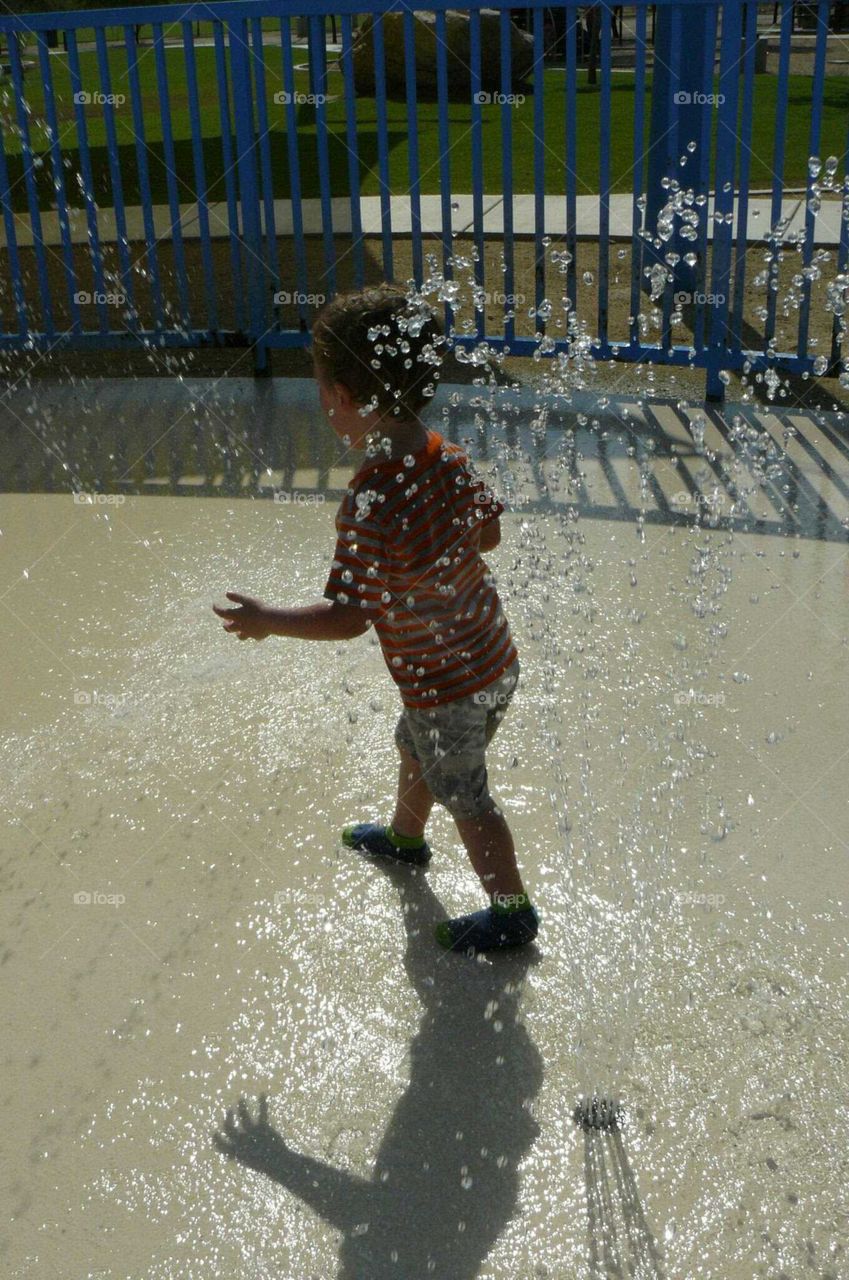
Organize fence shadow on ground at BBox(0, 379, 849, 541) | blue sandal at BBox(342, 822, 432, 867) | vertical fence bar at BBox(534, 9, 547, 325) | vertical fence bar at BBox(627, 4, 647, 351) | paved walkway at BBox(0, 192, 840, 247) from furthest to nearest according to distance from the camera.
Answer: paved walkway at BBox(0, 192, 840, 247), vertical fence bar at BBox(534, 9, 547, 325), vertical fence bar at BBox(627, 4, 647, 351), fence shadow on ground at BBox(0, 379, 849, 541), blue sandal at BBox(342, 822, 432, 867)

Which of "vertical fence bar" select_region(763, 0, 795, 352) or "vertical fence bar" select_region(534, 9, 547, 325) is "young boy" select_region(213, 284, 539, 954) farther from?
"vertical fence bar" select_region(534, 9, 547, 325)

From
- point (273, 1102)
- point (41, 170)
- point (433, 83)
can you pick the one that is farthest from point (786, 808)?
point (433, 83)

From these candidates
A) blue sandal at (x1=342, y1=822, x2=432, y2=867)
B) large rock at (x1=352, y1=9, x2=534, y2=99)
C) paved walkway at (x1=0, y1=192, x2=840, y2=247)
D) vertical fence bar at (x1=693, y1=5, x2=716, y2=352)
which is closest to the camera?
blue sandal at (x1=342, y1=822, x2=432, y2=867)

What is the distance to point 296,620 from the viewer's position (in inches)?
106

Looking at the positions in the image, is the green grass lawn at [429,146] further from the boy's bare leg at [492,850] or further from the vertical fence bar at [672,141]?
the boy's bare leg at [492,850]

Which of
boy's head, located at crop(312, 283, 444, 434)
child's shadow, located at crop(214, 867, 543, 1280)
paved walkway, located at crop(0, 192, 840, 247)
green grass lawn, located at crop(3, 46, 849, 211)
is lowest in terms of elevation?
child's shadow, located at crop(214, 867, 543, 1280)

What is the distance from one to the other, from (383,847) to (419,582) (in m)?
0.77

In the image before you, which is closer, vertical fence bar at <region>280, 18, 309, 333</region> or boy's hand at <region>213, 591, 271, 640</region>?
boy's hand at <region>213, 591, 271, 640</region>

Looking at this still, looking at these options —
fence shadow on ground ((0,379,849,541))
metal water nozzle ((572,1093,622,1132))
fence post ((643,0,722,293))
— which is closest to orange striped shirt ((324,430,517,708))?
metal water nozzle ((572,1093,622,1132))

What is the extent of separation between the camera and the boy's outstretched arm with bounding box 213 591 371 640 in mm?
2674

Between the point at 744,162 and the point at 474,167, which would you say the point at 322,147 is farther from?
the point at 744,162

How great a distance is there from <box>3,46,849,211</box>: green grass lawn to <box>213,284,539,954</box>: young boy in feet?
24.4

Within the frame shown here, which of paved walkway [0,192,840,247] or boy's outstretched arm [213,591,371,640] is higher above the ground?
boy's outstretched arm [213,591,371,640]

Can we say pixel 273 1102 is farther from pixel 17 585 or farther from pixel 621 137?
pixel 621 137
